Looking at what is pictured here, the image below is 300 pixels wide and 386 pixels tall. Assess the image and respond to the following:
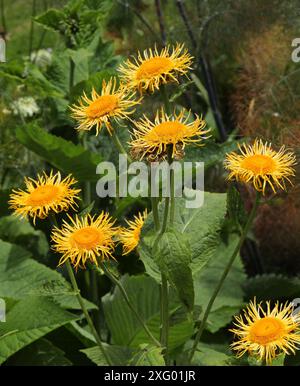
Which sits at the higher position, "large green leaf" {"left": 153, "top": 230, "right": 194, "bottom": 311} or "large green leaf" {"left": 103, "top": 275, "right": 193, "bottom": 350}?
"large green leaf" {"left": 153, "top": 230, "right": 194, "bottom": 311}

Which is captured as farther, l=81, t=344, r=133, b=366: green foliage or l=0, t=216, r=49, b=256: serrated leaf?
l=0, t=216, r=49, b=256: serrated leaf

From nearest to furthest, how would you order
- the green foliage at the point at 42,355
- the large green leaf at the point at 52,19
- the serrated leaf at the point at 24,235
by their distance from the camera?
the green foliage at the point at 42,355 < the large green leaf at the point at 52,19 < the serrated leaf at the point at 24,235

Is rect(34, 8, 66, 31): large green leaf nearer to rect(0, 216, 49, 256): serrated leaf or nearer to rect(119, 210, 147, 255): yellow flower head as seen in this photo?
rect(0, 216, 49, 256): serrated leaf

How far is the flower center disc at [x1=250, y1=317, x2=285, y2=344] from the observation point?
121 centimetres

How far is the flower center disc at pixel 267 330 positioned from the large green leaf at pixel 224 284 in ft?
2.56

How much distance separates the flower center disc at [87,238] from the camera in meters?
1.26

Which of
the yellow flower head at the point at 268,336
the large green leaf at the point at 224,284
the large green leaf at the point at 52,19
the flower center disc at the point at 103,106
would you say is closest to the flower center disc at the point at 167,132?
the flower center disc at the point at 103,106

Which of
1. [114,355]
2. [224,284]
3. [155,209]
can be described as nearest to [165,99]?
[155,209]

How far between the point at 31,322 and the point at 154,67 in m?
0.63

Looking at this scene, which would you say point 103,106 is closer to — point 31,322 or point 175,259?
point 175,259

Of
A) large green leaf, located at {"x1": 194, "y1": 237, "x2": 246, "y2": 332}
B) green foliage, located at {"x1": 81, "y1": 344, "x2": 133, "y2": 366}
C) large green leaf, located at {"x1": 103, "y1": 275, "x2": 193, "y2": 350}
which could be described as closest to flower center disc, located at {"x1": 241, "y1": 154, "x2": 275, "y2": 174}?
green foliage, located at {"x1": 81, "y1": 344, "x2": 133, "y2": 366}

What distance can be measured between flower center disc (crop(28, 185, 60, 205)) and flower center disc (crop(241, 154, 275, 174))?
0.32 m

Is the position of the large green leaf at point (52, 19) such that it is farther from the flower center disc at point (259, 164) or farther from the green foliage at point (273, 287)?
the flower center disc at point (259, 164)

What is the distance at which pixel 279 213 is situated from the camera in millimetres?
2463
